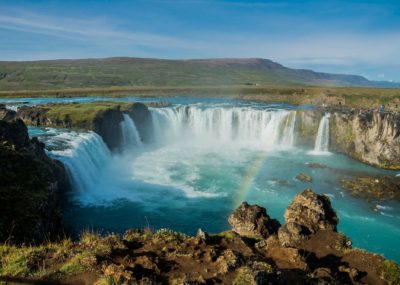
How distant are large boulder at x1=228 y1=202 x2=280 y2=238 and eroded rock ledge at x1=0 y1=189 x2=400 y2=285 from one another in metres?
1.80

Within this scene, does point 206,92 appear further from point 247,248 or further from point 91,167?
point 247,248

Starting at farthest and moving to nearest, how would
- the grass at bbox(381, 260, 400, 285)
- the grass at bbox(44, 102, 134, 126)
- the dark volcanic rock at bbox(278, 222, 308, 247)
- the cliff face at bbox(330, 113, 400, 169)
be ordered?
the grass at bbox(44, 102, 134, 126), the cliff face at bbox(330, 113, 400, 169), the dark volcanic rock at bbox(278, 222, 308, 247), the grass at bbox(381, 260, 400, 285)

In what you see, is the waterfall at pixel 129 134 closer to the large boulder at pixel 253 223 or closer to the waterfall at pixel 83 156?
the waterfall at pixel 83 156

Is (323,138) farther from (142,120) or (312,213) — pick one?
(312,213)

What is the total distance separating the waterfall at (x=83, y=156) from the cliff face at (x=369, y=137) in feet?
118

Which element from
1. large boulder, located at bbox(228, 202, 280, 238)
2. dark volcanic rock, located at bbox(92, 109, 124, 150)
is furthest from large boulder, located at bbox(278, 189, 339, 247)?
dark volcanic rock, located at bbox(92, 109, 124, 150)

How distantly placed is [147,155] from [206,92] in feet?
285

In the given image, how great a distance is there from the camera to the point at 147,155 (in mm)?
55312

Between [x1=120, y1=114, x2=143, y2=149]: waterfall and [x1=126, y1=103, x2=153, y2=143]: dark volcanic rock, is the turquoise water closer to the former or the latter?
[x1=120, y1=114, x2=143, y2=149]: waterfall

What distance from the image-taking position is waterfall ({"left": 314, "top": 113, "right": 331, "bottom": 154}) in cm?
5619

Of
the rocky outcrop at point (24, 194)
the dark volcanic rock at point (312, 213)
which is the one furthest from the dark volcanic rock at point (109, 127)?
the dark volcanic rock at point (312, 213)

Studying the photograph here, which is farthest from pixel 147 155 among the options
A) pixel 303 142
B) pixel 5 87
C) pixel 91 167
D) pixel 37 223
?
pixel 5 87

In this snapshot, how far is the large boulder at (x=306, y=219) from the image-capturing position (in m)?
12.9

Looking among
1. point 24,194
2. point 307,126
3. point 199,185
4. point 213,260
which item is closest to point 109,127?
point 199,185
